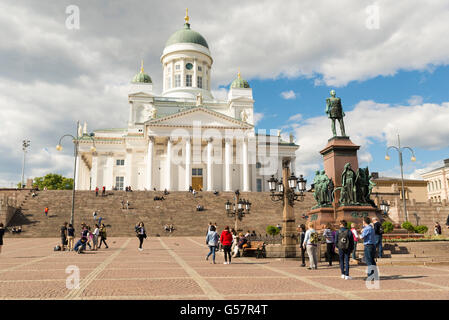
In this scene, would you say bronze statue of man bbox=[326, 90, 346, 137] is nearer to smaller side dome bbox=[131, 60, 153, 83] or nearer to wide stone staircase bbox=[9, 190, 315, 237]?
wide stone staircase bbox=[9, 190, 315, 237]

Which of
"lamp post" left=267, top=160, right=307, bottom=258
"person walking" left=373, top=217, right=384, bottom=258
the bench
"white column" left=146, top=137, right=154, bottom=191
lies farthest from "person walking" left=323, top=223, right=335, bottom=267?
"white column" left=146, top=137, right=154, bottom=191

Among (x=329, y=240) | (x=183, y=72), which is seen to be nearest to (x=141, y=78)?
(x=183, y=72)

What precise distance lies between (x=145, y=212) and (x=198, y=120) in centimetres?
2060

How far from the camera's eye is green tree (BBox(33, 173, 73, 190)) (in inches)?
3882

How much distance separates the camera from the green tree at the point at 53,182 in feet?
323

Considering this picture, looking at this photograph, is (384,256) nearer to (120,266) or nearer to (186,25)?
(120,266)

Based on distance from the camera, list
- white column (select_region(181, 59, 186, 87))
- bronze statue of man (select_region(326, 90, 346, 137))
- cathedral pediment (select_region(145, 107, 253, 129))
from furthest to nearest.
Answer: white column (select_region(181, 59, 186, 87)), cathedral pediment (select_region(145, 107, 253, 129)), bronze statue of man (select_region(326, 90, 346, 137))

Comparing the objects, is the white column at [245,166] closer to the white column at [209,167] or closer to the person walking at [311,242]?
the white column at [209,167]

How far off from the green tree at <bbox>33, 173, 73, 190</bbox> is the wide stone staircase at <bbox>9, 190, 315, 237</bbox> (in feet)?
187

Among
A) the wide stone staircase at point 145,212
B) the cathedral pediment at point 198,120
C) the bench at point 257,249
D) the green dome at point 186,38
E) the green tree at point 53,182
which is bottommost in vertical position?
the bench at point 257,249

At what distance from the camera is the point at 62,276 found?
1087 centimetres

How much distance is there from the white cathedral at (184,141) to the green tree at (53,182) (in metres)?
30.7

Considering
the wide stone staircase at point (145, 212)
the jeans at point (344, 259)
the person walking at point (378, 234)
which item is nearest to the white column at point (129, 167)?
the wide stone staircase at point (145, 212)

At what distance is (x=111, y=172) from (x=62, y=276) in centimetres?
5642
